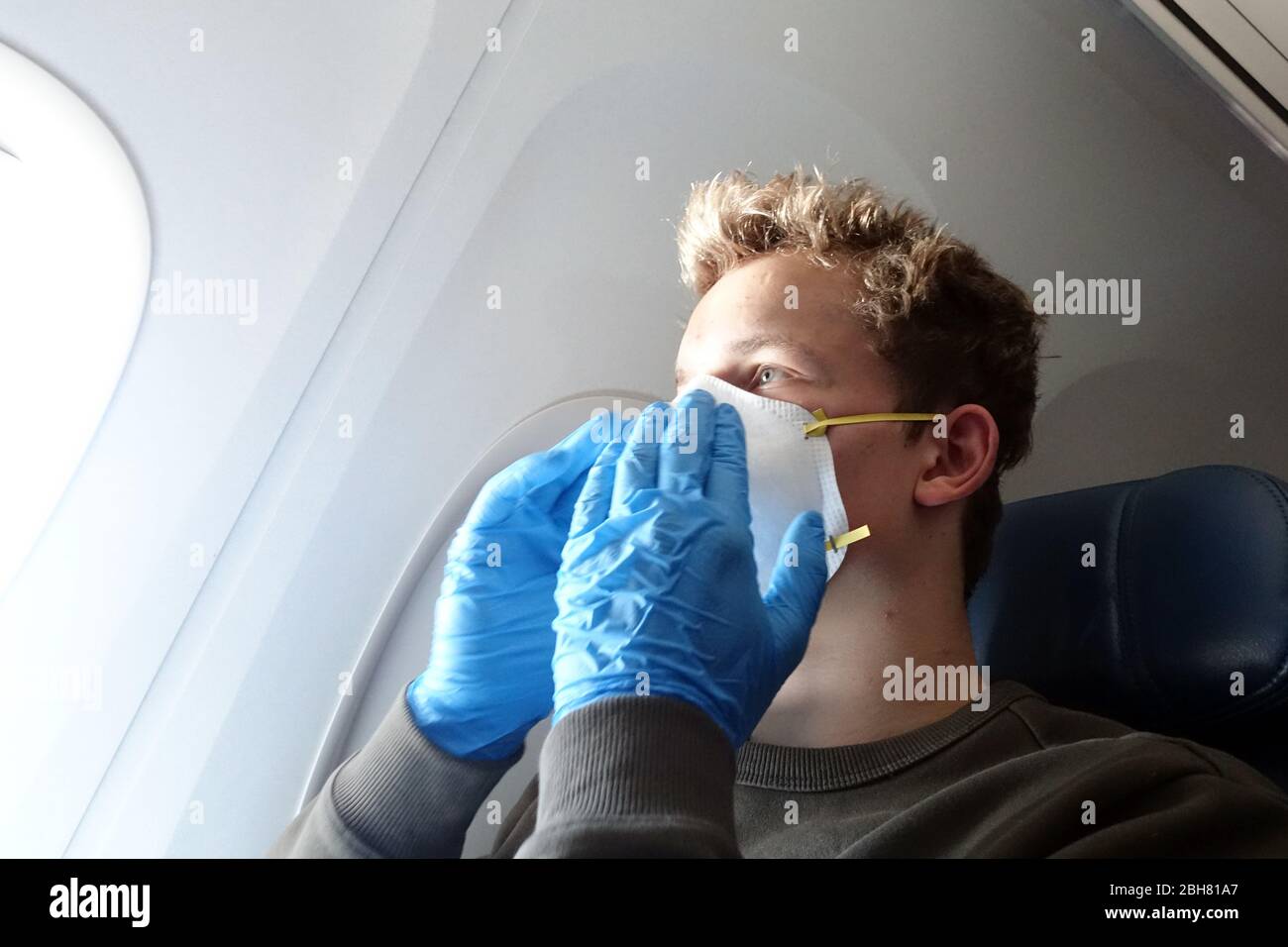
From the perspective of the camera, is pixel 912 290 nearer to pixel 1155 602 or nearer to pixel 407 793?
pixel 1155 602

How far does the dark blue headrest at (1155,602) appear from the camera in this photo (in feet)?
3.92

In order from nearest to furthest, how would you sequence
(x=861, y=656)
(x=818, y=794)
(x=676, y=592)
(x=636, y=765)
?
(x=636, y=765), (x=676, y=592), (x=818, y=794), (x=861, y=656)

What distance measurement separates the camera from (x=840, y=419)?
1.27 m

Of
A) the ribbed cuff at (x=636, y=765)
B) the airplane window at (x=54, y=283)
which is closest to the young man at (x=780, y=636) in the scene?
the ribbed cuff at (x=636, y=765)

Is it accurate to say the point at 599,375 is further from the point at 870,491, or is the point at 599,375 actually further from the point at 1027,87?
the point at 1027,87

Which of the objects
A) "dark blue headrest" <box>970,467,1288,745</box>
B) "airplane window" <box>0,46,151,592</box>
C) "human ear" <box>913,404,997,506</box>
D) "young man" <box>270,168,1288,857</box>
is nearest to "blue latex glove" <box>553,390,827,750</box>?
"young man" <box>270,168,1288,857</box>

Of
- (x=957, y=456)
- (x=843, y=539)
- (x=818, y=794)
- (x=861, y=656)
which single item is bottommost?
(x=818, y=794)

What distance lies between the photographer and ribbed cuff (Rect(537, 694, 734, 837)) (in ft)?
2.84

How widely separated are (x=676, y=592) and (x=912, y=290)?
57cm

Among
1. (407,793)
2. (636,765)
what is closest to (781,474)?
(636,765)

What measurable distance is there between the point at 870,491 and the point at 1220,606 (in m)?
0.42

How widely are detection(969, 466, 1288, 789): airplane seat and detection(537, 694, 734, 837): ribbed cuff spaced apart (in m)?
0.63

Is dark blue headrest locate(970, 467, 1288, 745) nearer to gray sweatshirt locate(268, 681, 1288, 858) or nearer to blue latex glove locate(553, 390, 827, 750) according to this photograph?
gray sweatshirt locate(268, 681, 1288, 858)

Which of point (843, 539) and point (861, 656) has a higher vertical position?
point (843, 539)
